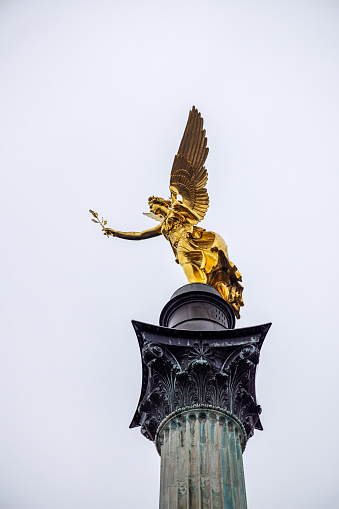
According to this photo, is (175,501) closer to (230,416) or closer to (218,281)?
(230,416)

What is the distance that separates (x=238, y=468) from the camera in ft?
40.2

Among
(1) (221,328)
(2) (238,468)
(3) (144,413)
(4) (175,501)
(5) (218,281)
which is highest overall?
(5) (218,281)

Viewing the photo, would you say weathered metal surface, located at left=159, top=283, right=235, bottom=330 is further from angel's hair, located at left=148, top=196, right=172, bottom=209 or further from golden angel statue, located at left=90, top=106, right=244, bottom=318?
angel's hair, located at left=148, top=196, right=172, bottom=209

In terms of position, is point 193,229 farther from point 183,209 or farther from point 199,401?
point 199,401

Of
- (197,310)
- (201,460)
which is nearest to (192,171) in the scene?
(197,310)

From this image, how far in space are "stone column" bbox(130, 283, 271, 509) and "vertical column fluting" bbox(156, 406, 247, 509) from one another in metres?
0.02

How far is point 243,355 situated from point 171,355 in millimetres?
1475

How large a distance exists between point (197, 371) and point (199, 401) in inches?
26.3

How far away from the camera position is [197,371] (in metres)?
13.7

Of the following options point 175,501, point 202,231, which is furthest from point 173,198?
point 175,501

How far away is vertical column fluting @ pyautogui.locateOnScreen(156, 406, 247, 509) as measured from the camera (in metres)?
11.5

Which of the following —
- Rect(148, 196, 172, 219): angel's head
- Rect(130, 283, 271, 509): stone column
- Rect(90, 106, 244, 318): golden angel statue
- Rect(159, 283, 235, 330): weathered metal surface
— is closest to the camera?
Rect(130, 283, 271, 509): stone column

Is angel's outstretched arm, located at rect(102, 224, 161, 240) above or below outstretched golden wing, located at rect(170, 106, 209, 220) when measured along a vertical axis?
below

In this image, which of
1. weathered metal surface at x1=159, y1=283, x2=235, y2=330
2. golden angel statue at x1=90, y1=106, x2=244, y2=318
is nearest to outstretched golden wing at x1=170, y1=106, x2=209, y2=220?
golden angel statue at x1=90, y1=106, x2=244, y2=318
